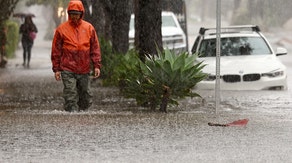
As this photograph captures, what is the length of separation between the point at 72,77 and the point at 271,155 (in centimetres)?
512

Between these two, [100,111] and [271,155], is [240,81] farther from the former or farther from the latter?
[271,155]

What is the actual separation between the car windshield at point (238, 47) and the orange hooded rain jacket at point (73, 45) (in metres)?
7.84

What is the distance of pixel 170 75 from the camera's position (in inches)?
571

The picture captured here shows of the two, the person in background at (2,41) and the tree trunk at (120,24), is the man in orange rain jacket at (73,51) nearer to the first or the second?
the tree trunk at (120,24)

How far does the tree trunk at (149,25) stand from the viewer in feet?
54.1

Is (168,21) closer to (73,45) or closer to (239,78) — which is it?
(239,78)

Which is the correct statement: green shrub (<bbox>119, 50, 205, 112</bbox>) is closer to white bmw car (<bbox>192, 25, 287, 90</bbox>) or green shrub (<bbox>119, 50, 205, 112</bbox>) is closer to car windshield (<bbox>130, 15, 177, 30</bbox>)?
white bmw car (<bbox>192, 25, 287, 90</bbox>)

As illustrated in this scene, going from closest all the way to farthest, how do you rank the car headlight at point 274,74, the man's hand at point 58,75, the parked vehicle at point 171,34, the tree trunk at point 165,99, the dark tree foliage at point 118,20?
the man's hand at point 58,75, the tree trunk at point 165,99, the car headlight at point 274,74, the dark tree foliage at point 118,20, the parked vehicle at point 171,34

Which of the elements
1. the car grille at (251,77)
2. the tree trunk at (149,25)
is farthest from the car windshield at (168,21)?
the tree trunk at (149,25)

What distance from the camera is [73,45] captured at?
46.0 ft

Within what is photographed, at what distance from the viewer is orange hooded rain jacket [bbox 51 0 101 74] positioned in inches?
551

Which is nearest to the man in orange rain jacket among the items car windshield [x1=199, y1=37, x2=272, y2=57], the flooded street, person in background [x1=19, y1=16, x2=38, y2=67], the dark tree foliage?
the flooded street

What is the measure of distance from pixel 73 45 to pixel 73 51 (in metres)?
0.09

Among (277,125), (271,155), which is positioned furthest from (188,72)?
(271,155)
